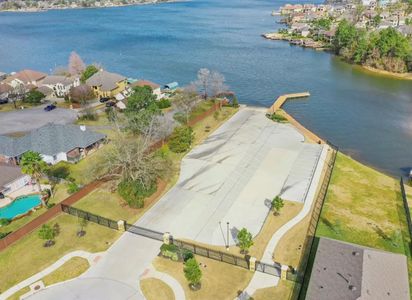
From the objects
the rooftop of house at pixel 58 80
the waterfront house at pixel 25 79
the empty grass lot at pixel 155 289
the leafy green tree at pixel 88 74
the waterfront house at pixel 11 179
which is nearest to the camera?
the empty grass lot at pixel 155 289

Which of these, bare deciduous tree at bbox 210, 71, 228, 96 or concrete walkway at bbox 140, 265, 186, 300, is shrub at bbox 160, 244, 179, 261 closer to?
concrete walkway at bbox 140, 265, 186, 300

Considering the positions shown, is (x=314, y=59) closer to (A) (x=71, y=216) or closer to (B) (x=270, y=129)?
(B) (x=270, y=129)

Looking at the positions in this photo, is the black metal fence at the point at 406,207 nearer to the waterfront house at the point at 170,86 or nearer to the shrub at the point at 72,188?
the shrub at the point at 72,188

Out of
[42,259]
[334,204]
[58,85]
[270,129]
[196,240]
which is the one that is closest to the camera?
[42,259]

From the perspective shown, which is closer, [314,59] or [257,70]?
[257,70]

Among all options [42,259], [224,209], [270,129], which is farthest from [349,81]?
[42,259]

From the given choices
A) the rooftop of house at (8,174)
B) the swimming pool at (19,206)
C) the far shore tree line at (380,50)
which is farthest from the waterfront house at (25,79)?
the far shore tree line at (380,50)

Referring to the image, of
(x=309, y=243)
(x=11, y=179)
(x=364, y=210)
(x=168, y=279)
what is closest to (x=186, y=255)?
(x=168, y=279)

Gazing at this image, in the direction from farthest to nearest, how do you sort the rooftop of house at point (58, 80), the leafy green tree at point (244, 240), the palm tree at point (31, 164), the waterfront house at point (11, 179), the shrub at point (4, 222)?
1. the rooftop of house at point (58, 80)
2. the waterfront house at point (11, 179)
3. the palm tree at point (31, 164)
4. the shrub at point (4, 222)
5. the leafy green tree at point (244, 240)
